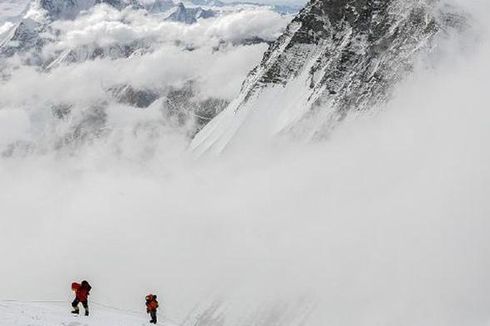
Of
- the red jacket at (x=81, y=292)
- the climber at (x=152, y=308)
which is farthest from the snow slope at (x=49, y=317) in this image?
the red jacket at (x=81, y=292)

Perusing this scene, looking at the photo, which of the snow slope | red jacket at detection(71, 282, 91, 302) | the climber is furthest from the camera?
the climber

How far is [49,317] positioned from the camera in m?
44.5

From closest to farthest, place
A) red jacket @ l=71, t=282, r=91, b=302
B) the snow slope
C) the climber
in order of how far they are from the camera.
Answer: the snow slope < red jacket @ l=71, t=282, r=91, b=302 < the climber

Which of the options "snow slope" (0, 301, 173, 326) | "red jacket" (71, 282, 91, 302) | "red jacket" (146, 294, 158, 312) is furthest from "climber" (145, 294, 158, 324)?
"red jacket" (71, 282, 91, 302)

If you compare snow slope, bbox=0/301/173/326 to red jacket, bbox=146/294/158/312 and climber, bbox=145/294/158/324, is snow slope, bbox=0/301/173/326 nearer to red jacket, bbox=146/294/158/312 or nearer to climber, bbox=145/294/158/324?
climber, bbox=145/294/158/324

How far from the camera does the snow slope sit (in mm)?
41969

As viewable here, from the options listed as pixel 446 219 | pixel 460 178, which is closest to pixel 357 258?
pixel 446 219

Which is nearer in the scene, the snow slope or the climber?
the snow slope

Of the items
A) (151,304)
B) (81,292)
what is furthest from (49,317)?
(151,304)

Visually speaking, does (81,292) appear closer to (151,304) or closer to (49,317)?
(49,317)

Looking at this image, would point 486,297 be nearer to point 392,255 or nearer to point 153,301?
point 392,255

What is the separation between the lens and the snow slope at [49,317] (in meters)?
42.0

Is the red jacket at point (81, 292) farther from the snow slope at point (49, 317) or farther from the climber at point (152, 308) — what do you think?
the climber at point (152, 308)

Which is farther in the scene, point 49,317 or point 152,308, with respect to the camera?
point 152,308
